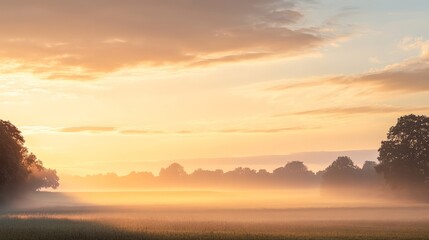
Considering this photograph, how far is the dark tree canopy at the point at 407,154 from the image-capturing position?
116938 millimetres

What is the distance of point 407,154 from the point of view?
11825 cm

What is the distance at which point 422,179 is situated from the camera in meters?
117

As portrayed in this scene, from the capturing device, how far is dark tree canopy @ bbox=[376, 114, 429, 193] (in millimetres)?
116938

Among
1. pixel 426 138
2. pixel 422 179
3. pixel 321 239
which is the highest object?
pixel 426 138

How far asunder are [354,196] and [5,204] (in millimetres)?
93449

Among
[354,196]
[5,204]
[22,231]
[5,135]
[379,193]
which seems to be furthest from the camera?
[354,196]

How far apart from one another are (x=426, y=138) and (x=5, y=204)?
261 feet

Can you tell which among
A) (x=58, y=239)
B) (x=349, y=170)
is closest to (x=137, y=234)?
(x=58, y=239)

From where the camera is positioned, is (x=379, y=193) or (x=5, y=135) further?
(x=379, y=193)

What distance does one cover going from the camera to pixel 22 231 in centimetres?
5231

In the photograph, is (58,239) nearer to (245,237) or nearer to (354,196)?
(245,237)

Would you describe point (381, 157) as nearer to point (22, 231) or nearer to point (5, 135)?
point (5, 135)

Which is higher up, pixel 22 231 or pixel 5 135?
pixel 5 135

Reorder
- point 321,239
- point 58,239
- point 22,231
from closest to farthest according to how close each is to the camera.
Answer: point 58,239, point 321,239, point 22,231
